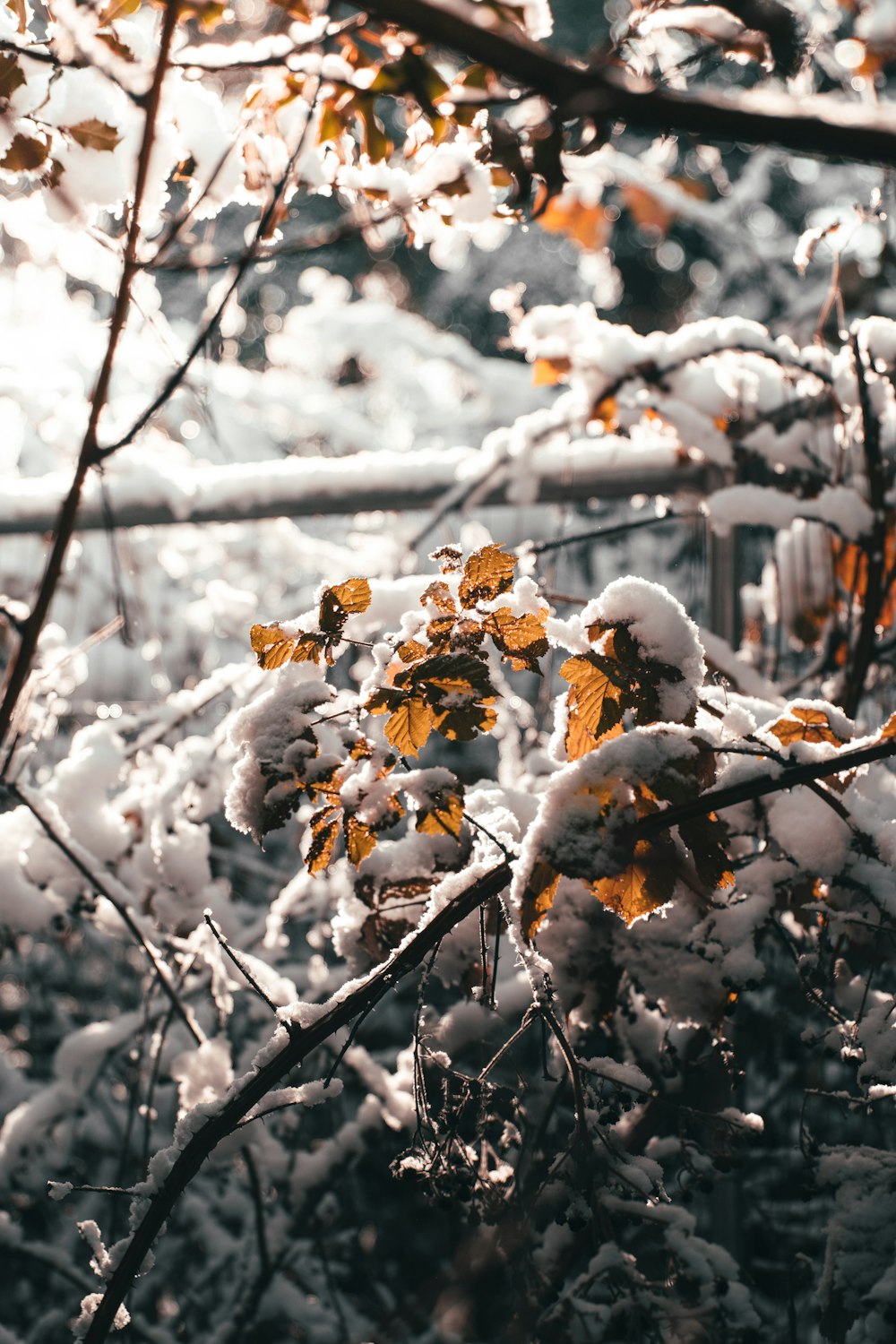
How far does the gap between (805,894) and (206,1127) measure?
0.60m

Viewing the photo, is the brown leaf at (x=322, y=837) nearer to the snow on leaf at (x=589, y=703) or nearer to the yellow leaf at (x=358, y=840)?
the yellow leaf at (x=358, y=840)

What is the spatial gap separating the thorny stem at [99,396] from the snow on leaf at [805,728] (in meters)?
0.63

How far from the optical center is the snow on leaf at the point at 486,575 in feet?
2.71

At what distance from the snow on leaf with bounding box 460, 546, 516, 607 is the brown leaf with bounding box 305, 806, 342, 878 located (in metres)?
0.22

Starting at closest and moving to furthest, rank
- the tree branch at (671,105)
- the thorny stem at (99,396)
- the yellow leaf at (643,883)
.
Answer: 1. the tree branch at (671,105)
2. the thorny stem at (99,396)
3. the yellow leaf at (643,883)

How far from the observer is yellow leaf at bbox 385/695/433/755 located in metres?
0.80

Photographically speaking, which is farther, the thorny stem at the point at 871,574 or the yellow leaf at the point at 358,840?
the thorny stem at the point at 871,574

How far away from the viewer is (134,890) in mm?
1440

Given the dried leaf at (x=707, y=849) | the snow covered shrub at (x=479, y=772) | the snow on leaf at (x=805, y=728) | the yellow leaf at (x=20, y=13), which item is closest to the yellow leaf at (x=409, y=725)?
the snow covered shrub at (x=479, y=772)

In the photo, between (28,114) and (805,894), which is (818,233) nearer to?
(805,894)

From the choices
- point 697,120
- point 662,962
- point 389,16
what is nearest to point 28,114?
point 389,16

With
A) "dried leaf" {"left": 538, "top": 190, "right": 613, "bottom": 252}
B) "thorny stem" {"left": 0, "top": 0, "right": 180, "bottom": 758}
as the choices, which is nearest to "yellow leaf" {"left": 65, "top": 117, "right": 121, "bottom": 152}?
"thorny stem" {"left": 0, "top": 0, "right": 180, "bottom": 758}

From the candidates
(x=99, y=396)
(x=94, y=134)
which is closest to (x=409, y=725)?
(x=99, y=396)

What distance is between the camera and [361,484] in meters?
1.87
